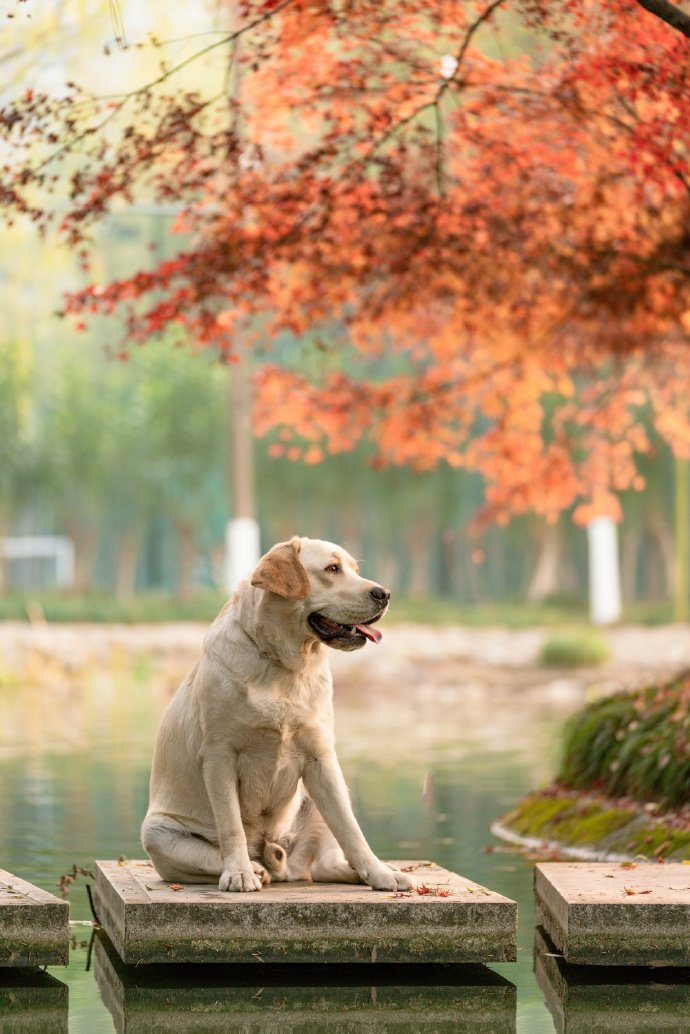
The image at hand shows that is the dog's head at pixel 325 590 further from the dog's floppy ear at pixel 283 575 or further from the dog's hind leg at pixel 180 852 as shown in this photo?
the dog's hind leg at pixel 180 852

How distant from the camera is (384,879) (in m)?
6.19

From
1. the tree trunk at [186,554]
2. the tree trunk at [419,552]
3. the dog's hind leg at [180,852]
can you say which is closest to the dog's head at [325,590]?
the dog's hind leg at [180,852]

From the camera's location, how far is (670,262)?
10562 mm

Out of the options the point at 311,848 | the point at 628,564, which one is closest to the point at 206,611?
the point at 628,564

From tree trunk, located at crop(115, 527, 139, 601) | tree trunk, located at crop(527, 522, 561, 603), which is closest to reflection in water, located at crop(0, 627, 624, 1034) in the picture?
tree trunk, located at crop(527, 522, 561, 603)

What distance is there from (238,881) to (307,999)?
50 centimetres

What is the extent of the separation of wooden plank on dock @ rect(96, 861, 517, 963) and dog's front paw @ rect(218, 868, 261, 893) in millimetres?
38

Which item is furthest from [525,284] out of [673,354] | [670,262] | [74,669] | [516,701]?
[74,669]

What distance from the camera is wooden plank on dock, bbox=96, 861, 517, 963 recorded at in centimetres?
585

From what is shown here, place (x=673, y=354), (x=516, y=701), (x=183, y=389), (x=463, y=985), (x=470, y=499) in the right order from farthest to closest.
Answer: (x=470, y=499)
(x=183, y=389)
(x=516, y=701)
(x=673, y=354)
(x=463, y=985)

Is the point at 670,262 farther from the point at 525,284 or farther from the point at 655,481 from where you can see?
the point at 655,481

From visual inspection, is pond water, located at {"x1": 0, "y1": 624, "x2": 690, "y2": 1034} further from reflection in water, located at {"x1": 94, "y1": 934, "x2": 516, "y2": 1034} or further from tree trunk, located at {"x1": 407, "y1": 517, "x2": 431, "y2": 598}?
tree trunk, located at {"x1": 407, "y1": 517, "x2": 431, "y2": 598}

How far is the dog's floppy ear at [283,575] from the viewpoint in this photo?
596 centimetres

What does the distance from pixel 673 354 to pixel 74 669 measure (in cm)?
1284
